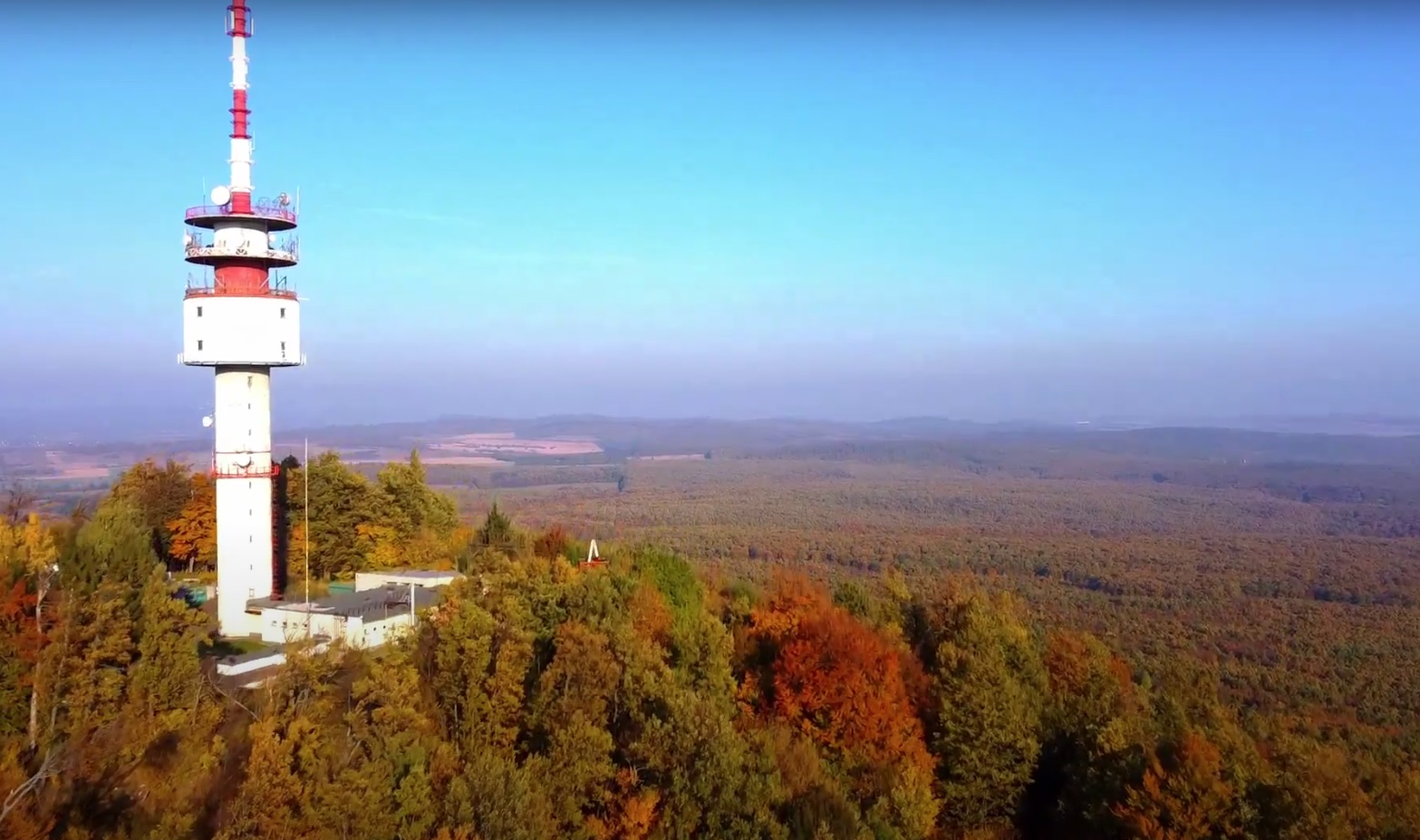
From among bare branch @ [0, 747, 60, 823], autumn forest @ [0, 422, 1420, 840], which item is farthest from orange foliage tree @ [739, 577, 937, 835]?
bare branch @ [0, 747, 60, 823]

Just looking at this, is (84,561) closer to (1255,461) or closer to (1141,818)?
(1141,818)

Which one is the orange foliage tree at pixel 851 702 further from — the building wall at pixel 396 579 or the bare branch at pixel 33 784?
the bare branch at pixel 33 784

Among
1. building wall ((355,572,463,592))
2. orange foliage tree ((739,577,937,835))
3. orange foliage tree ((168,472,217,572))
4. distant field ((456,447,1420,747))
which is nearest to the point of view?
orange foliage tree ((739,577,937,835))

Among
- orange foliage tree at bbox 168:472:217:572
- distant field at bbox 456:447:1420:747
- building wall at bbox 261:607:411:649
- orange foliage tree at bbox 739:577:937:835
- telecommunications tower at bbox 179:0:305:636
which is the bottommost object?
distant field at bbox 456:447:1420:747

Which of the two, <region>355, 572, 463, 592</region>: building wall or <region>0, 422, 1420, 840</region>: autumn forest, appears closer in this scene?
<region>0, 422, 1420, 840</region>: autumn forest

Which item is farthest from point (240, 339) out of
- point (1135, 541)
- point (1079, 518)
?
point (1079, 518)

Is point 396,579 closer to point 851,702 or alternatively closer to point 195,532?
point 195,532

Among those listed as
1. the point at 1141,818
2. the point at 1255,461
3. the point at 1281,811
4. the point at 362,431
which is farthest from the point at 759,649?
the point at 1255,461

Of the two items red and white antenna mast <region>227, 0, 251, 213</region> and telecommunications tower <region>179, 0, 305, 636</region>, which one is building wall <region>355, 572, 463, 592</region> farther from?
red and white antenna mast <region>227, 0, 251, 213</region>
